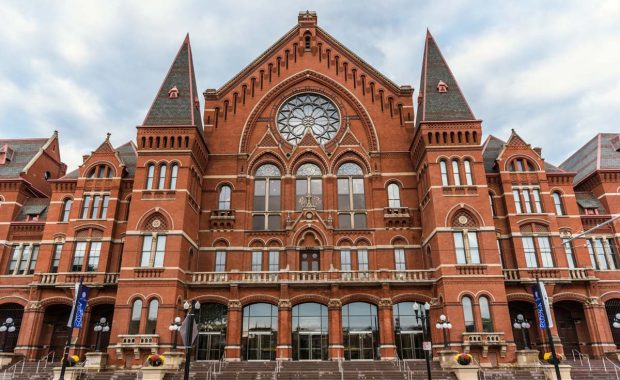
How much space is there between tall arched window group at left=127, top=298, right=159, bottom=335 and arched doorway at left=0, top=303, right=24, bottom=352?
37.5 ft

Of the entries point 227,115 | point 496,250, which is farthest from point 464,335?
point 227,115

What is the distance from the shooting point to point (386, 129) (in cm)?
3975

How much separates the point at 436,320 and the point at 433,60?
22.3m

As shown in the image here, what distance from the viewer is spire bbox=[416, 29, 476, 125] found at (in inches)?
1391

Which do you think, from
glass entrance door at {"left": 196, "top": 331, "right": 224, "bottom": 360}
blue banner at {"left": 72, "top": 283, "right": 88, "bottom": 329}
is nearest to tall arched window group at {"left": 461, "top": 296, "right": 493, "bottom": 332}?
glass entrance door at {"left": 196, "top": 331, "right": 224, "bottom": 360}

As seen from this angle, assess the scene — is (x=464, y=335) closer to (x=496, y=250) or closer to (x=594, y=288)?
(x=496, y=250)

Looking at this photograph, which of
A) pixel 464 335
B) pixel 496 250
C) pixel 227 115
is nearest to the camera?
pixel 464 335

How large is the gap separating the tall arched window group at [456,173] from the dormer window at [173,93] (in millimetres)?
22384

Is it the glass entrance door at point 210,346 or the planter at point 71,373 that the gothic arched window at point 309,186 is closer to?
the glass entrance door at point 210,346

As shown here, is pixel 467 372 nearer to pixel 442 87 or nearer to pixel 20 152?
pixel 442 87

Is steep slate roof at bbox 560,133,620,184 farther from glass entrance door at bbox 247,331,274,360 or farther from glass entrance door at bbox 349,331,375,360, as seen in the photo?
glass entrance door at bbox 247,331,274,360

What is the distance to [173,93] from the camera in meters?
37.8

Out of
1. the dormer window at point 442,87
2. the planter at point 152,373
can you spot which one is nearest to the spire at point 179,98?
the planter at point 152,373

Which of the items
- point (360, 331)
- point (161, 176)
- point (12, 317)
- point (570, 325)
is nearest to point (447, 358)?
point (360, 331)
